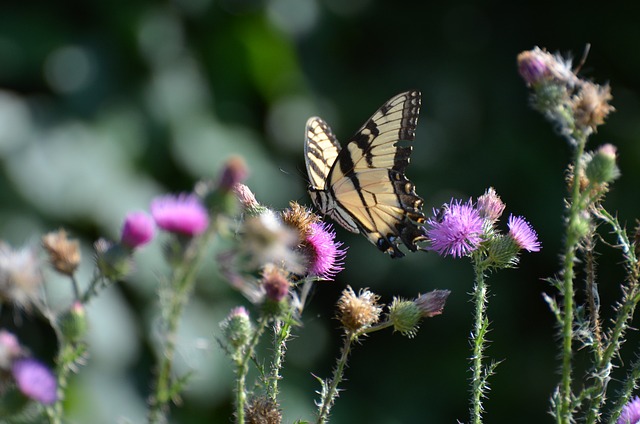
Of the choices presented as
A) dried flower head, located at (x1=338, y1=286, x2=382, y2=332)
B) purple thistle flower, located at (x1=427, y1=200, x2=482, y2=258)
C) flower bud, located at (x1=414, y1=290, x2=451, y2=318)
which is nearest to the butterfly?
purple thistle flower, located at (x1=427, y1=200, x2=482, y2=258)

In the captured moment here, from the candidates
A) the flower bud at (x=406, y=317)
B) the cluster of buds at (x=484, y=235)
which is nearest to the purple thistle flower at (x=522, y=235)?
the cluster of buds at (x=484, y=235)

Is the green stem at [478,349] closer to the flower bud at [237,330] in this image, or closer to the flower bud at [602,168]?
the flower bud at [602,168]

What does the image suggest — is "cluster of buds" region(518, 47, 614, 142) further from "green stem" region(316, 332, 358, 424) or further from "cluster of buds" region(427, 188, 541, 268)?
"green stem" region(316, 332, 358, 424)

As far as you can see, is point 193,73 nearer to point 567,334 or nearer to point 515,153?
point 515,153

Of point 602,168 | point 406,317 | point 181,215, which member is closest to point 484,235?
point 406,317

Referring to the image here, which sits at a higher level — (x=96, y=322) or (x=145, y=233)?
(x=96, y=322)

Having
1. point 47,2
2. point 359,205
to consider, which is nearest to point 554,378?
point 359,205
